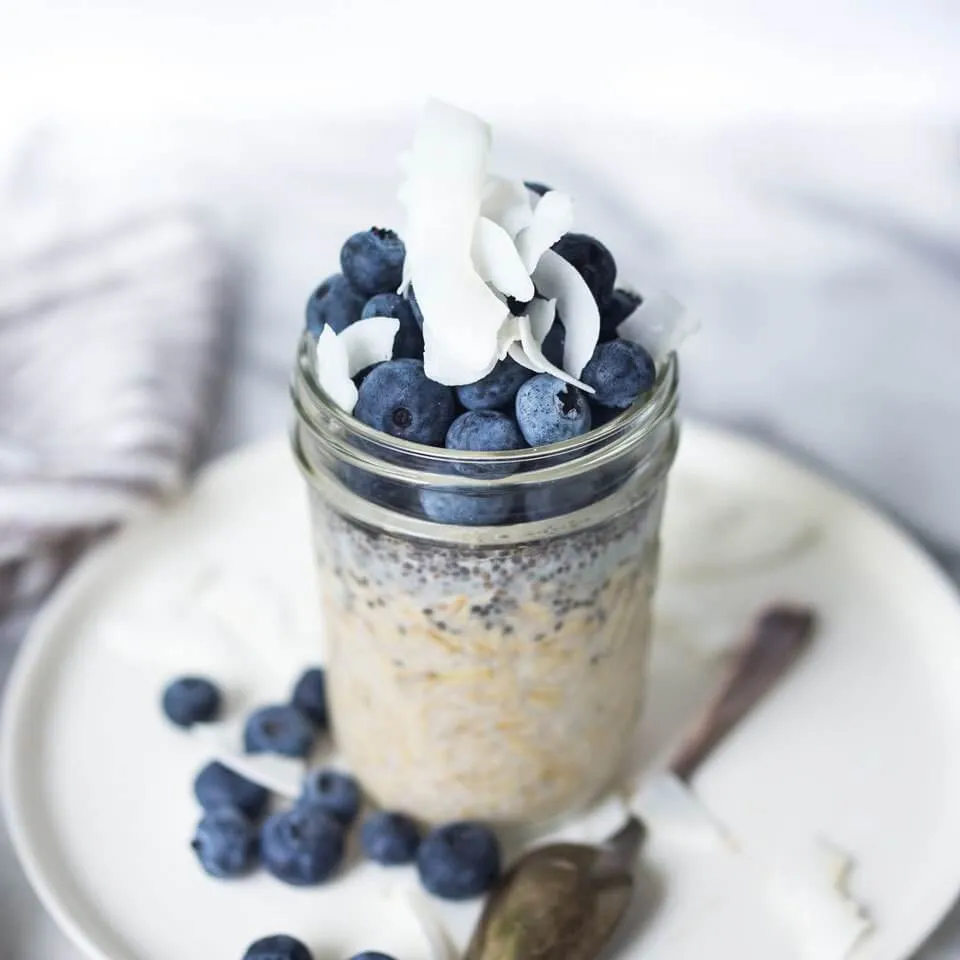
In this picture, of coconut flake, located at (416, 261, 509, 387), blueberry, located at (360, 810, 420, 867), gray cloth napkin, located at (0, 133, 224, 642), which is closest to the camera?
coconut flake, located at (416, 261, 509, 387)

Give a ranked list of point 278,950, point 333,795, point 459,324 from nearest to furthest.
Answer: point 459,324 → point 278,950 → point 333,795

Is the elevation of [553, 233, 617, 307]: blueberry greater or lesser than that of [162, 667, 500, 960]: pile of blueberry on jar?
greater

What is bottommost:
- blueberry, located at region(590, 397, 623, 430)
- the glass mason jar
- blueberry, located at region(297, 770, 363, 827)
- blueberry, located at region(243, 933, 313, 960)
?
blueberry, located at region(297, 770, 363, 827)

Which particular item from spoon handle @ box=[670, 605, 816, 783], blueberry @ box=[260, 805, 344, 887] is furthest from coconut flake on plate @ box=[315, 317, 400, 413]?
spoon handle @ box=[670, 605, 816, 783]

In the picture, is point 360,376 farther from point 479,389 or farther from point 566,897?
point 566,897

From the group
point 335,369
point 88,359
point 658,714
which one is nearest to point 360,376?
point 335,369

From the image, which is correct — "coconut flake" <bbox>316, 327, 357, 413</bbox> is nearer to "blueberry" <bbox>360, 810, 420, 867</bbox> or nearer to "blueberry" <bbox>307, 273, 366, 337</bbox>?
"blueberry" <bbox>307, 273, 366, 337</bbox>

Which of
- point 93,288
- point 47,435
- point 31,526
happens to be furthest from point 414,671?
point 93,288
